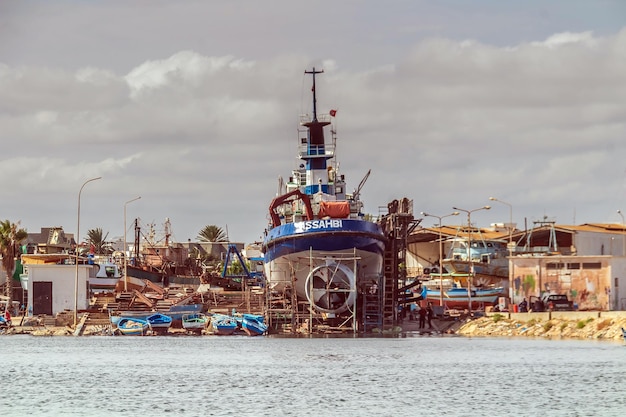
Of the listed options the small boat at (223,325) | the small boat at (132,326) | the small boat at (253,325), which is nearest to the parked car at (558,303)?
the small boat at (253,325)

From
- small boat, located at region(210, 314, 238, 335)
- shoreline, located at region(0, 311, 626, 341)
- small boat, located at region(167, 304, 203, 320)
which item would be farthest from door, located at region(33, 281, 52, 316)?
small boat, located at region(210, 314, 238, 335)

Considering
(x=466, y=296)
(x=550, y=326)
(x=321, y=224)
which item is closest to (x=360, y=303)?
(x=321, y=224)

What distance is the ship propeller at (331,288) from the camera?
8950 cm

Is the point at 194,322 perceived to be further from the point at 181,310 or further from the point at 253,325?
the point at 253,325

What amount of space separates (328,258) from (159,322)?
15.6 metres

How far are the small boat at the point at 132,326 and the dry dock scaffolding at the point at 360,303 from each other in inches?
373

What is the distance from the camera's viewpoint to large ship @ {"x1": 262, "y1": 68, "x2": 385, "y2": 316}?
88.6 meters

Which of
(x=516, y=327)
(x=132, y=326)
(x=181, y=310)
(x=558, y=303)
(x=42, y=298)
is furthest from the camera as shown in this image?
(x=42, y=298)

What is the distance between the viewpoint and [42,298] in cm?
10506

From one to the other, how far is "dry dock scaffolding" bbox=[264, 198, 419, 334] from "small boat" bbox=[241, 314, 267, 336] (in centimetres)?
131

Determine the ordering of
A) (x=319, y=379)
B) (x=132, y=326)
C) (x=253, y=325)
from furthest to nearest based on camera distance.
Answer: (x=132, y=326), (x=253, y=325), (x=319, y=379)

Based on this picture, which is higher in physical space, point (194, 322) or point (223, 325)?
point (194, 322)

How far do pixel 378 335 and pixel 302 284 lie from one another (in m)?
6.58

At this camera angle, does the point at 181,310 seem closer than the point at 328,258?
No
